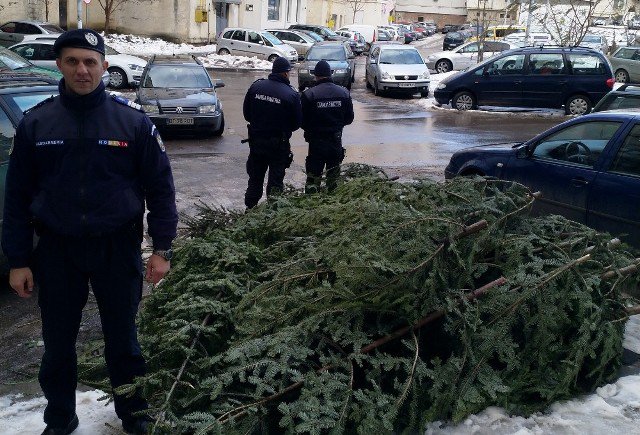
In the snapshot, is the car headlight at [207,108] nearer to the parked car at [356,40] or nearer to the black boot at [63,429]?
the black boot at [63,429]

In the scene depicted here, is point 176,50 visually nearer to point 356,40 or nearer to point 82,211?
point 356,40

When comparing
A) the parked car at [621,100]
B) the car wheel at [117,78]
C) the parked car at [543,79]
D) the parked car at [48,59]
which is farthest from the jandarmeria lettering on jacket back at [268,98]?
the car wheel at [117,78]

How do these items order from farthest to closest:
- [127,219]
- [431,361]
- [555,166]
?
[555,166], [431,361], [127,219]

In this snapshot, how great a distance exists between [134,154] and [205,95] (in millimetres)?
11218

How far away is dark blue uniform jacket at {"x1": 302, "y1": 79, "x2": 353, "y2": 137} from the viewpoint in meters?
7.75

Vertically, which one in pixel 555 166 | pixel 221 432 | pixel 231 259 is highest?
pixel 555 166

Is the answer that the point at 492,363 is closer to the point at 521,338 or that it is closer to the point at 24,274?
the point at 521,338

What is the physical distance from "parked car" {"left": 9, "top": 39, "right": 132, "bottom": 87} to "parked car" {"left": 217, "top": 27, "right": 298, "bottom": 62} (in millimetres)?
12566

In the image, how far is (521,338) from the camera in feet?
12.9

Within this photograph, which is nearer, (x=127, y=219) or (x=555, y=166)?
(x=127, y=219)

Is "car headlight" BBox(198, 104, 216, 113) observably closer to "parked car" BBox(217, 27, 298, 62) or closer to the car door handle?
the car door handle

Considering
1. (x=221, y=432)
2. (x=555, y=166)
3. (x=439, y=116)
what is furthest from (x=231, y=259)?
(x=439, y=116)

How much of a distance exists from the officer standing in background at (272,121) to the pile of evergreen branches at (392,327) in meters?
2.97

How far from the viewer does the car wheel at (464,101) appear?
64.8 ft
